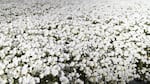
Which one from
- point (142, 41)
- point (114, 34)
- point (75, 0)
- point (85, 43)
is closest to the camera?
point (85, 43)

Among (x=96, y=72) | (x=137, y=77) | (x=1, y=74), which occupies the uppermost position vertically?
(x=1, y=74)

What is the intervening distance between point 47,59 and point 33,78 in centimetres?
100

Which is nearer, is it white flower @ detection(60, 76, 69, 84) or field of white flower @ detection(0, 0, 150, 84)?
white flower @ detection(60, 76, 69, 84)

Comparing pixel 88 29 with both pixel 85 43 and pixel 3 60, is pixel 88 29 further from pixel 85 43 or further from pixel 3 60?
pixel 3 60

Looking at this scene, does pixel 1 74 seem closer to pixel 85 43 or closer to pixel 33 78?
pixel 33 78

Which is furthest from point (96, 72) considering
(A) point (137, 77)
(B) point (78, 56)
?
(A) point (137, 77)

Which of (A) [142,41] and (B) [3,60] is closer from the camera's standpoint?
(B) [3,60]

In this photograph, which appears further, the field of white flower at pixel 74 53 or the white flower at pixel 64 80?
the field of white flower at pixel 74 53

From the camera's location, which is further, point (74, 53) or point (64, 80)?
point (74, 53)

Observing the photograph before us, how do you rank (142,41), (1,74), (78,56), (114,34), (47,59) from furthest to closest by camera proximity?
(114,34) → (142,41) → (78,56) → (47,59) → (1,74)

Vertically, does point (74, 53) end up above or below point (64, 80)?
above

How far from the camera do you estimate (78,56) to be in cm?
695

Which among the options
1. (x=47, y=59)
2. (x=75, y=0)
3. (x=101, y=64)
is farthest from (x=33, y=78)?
(x=75, y=0)

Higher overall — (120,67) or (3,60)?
(3,60)
